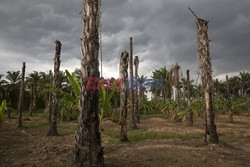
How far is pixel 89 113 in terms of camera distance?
5250 millimetres

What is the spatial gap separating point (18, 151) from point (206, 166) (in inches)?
274

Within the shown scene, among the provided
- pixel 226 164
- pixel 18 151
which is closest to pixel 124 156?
pixel 226 164

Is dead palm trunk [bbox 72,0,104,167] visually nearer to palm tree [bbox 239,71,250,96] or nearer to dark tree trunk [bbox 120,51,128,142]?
dark tree trunk [bbox 120,51,128,142]

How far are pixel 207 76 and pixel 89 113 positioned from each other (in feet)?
19.7

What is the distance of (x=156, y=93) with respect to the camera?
43.5 meters

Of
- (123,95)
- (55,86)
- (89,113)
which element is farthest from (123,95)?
(89,113)

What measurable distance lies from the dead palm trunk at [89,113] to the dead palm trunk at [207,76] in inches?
211

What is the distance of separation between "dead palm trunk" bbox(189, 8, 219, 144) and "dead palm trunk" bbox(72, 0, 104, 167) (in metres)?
5.35

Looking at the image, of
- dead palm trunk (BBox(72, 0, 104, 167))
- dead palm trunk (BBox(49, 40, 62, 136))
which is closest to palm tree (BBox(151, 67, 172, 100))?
dead palm trunk (BBox(49, 40, 62, 136))

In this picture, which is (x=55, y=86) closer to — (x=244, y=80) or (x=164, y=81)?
(x=164, y=81)

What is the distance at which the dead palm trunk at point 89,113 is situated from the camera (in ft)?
17.2

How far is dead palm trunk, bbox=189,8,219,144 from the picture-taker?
29.0ft

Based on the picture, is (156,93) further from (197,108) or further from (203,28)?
(203,28)

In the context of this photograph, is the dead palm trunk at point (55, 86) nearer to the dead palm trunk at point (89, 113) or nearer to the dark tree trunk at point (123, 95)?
the dark tree trunk at point (123, 95)
